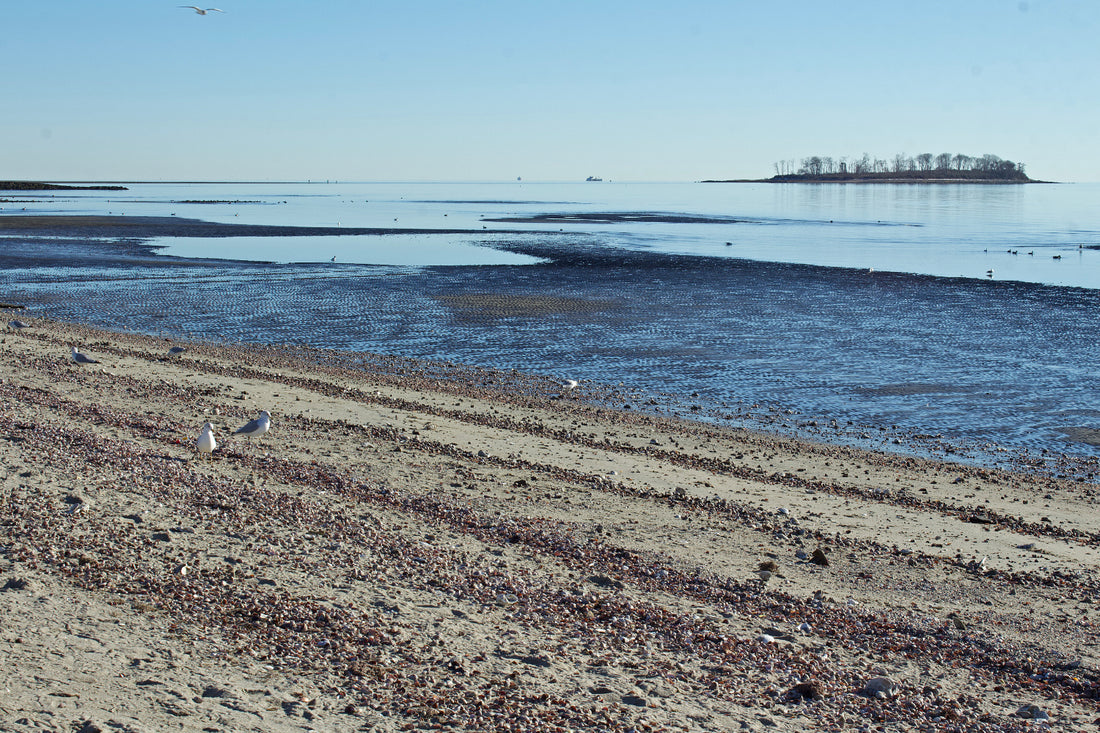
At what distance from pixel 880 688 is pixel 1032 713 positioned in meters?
0.97

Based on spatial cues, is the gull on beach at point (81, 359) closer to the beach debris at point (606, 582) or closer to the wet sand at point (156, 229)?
the beach debris at point (606, 582)

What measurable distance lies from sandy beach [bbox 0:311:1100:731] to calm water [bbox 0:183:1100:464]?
5724mm

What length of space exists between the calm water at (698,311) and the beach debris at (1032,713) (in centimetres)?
1071

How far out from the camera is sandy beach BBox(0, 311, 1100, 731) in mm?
6105

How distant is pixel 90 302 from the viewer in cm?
3259

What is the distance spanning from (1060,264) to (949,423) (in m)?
36.5

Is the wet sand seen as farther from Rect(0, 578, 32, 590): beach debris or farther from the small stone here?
the small stone

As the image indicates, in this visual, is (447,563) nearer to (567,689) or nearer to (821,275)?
(567,689)

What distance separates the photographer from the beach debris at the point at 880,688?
654cm

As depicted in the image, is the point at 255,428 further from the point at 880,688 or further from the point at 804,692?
the point at 880,688

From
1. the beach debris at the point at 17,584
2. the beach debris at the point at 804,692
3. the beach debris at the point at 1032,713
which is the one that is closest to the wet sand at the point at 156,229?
the beach debris at the point at 17,584

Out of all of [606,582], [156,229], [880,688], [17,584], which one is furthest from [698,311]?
[156,229]

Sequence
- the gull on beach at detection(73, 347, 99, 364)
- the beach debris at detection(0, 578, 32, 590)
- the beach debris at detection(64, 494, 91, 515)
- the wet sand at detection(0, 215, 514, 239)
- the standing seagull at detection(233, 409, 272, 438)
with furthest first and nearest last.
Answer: the wet sand at detection(0, 215, 514, 239) → the gull on beach at detection(73, 347, 99, 364) → the standing seagull at detection(233, 409, 272, 438) → the beach debris at detection(64, 494, 91, 515) → the beach debris at detection(0, 578, 32, 590)

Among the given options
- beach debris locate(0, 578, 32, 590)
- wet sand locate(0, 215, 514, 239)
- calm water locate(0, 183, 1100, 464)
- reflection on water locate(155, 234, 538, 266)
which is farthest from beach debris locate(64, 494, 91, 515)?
wet sand locate(0, 215, 514, 239)
